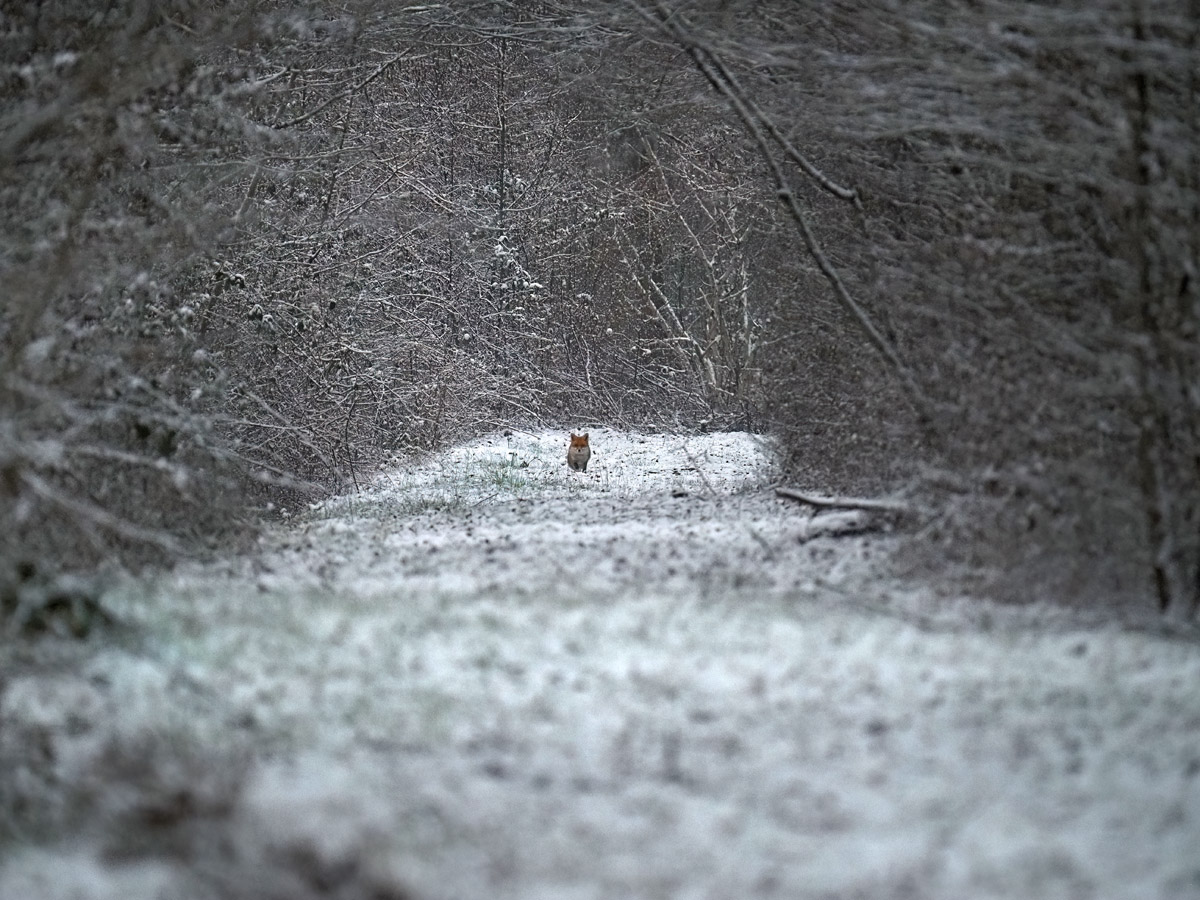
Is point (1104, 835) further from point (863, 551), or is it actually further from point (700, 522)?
point (700, 522)

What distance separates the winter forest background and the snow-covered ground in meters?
0.78

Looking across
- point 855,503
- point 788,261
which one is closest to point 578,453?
point 788,261

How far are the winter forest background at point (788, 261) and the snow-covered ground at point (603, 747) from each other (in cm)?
78

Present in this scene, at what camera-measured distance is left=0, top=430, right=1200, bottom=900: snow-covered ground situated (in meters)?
4.67

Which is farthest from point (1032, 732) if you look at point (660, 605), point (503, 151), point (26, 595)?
point (503, 151)

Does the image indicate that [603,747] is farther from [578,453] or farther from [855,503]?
[578,453]

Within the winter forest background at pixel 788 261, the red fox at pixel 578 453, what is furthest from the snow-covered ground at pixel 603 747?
the red fox at pixel 578 453

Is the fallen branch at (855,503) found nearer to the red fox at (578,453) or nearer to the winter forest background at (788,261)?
the winter forest background at (788,261)

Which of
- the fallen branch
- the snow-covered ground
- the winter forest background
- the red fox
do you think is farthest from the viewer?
the red fox

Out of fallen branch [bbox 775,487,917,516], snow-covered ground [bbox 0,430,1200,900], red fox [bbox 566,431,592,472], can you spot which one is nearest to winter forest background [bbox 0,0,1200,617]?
fallen branch [bbox 775,487,917,516]

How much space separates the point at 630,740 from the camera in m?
5.93

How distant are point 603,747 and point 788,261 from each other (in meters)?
9.36

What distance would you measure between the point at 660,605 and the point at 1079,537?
7.95 feet

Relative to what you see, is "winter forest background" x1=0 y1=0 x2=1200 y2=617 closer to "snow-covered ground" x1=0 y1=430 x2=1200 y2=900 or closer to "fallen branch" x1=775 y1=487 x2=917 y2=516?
"fallen branch" x1=775 y1=487 x2=917 y2=516
